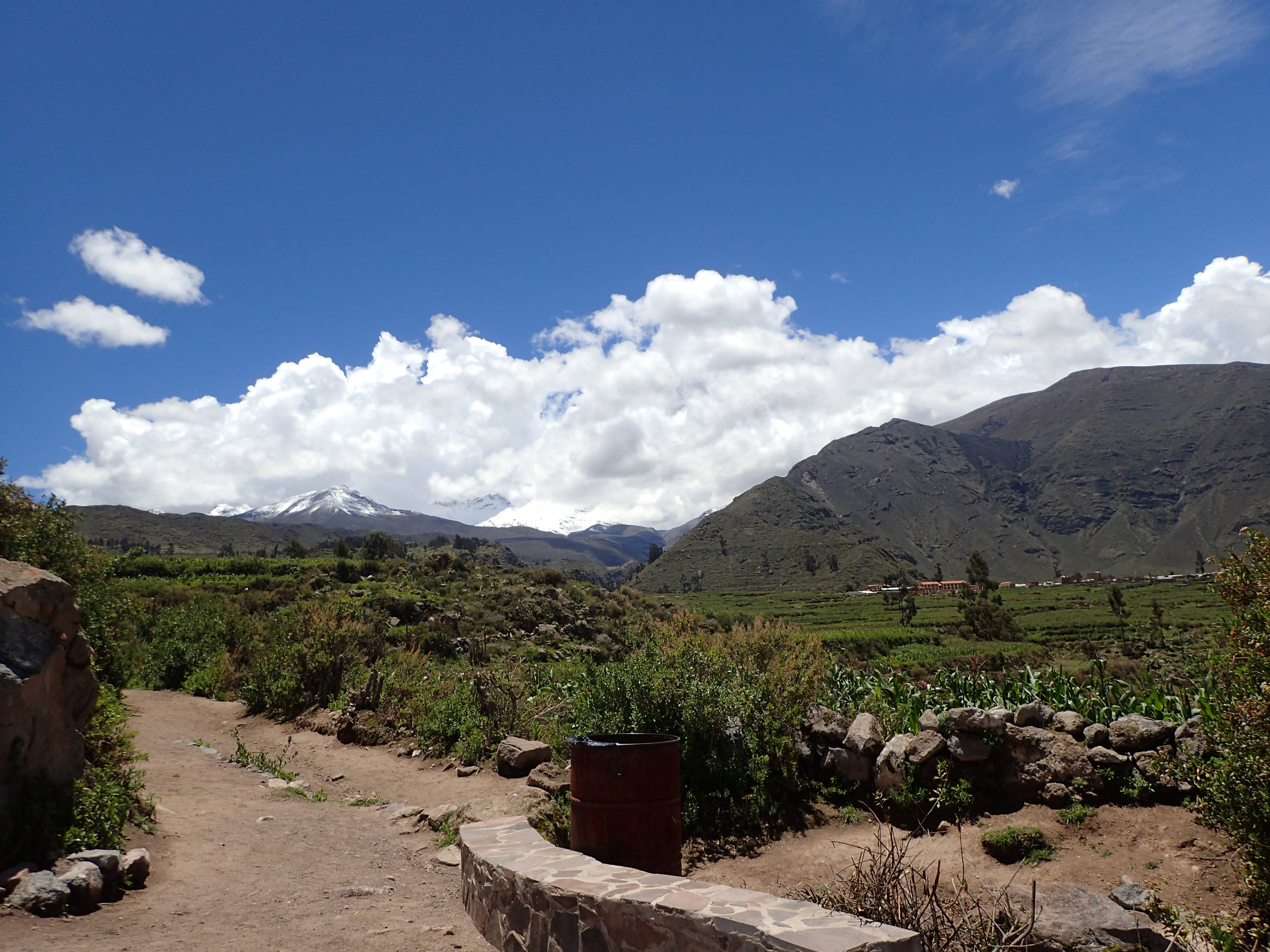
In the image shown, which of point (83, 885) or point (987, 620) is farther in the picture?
point (987, 620)

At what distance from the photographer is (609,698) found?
8133 mm

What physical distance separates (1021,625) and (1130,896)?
6843 centimetres

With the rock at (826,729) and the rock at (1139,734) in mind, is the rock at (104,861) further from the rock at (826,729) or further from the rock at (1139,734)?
the rock at (1139,734)

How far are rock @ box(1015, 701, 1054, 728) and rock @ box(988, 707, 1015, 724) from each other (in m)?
0.05

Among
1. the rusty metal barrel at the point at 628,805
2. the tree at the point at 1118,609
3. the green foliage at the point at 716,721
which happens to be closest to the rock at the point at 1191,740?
the green foliage at the point at 716,721

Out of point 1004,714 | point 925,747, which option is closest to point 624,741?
point 925,747

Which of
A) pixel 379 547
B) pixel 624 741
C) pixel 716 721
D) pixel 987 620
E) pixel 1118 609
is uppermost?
pixel 379 547

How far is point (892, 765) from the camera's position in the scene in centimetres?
791

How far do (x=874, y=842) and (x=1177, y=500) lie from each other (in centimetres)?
22321

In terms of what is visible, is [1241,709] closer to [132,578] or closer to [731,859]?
[731,859]

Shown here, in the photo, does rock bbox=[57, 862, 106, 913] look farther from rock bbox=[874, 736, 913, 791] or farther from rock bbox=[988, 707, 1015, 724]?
rock bbox=[988, 707, 1015, 724]

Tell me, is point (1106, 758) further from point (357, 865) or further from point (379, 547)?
point (379, 547)

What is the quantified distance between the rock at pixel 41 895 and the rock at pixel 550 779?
4.38 metres

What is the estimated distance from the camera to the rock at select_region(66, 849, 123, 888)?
201 inches
